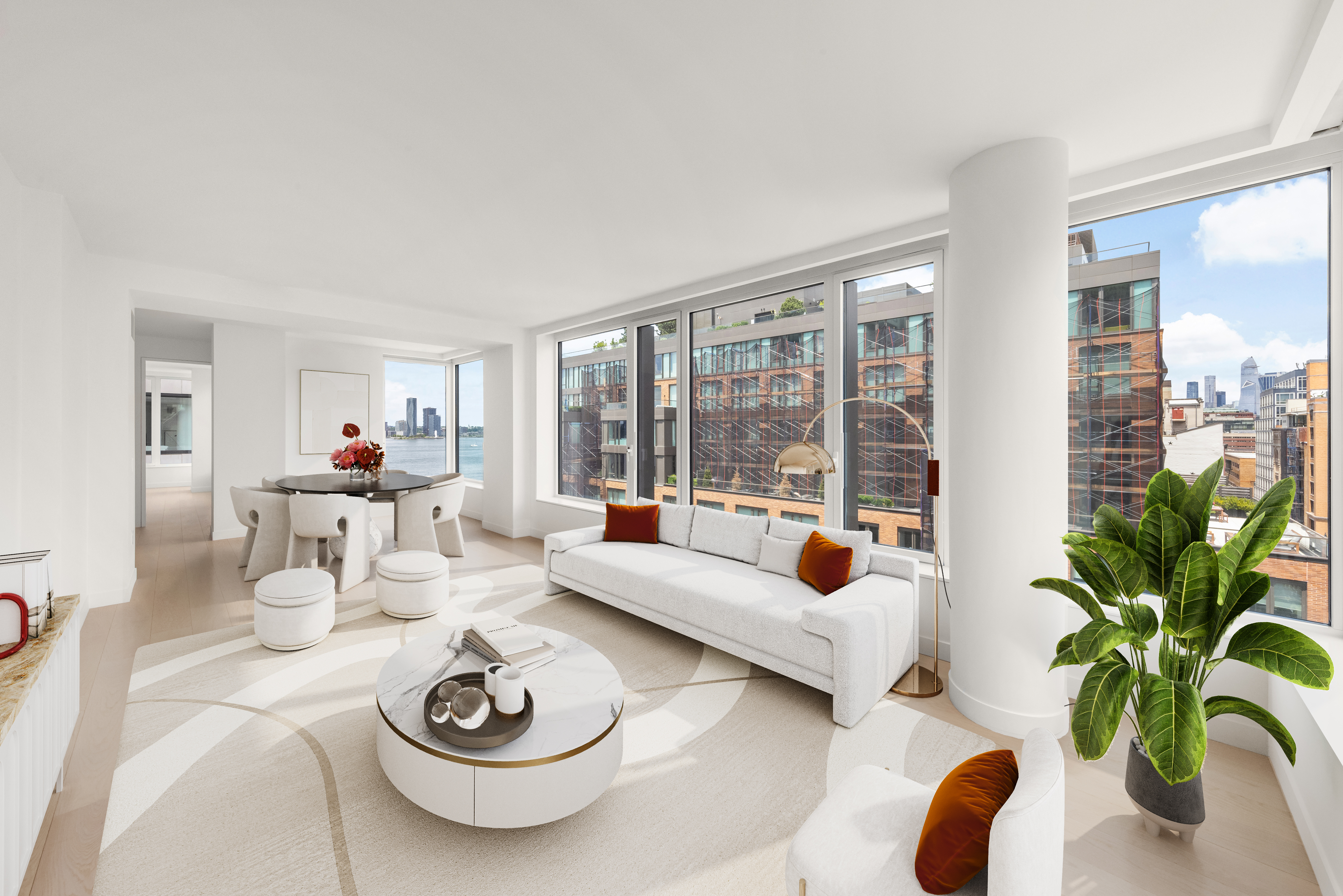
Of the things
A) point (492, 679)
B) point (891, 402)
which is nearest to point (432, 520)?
point (492, 679)

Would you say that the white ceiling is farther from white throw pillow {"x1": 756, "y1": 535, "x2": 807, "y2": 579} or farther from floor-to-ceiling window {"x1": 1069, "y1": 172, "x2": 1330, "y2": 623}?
white throw pillow {"x1": 756, "y1": 535, "x2": 807, "y2": 579}

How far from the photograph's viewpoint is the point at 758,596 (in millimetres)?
3279

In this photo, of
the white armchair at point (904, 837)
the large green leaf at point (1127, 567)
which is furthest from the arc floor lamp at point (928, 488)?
the white armchair at point (904, 837)

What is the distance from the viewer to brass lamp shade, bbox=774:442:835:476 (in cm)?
315

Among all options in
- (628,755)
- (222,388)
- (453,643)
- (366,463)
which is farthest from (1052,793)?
(222,388)

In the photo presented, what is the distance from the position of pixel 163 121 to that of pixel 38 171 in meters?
1.23

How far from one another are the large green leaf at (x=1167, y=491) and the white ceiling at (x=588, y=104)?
4.94ft

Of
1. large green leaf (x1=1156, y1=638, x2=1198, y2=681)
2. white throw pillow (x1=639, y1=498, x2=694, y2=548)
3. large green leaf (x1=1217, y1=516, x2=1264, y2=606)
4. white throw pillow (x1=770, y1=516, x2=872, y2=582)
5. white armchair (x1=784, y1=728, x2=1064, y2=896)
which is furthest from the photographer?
white throw pillow (x1=639, y1=498, x2=694, y2=548)

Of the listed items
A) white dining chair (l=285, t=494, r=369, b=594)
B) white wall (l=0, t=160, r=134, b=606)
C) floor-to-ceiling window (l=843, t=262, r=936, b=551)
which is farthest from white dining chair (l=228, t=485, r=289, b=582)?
floor-to-ceiling window (l=843, t=262, r=936, b=551)

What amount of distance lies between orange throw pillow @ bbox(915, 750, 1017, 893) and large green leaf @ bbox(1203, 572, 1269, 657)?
1118 millimetres

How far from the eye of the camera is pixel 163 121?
7.85ft

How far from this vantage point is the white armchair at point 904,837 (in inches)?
41.8

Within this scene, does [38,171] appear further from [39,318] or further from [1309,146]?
[1309,146]

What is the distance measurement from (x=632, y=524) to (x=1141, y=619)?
11.0ft
